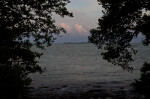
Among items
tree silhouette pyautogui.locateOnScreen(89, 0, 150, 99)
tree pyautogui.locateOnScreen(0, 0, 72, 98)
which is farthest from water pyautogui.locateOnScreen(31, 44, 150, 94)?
tree pyautogui.locateOnScreen(0, 0, 72, 98)

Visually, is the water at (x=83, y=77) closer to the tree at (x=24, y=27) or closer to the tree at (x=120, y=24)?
the tree at (x=120, y=24)

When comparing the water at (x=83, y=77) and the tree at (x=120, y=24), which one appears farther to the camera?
the water at (x=83, y=77)

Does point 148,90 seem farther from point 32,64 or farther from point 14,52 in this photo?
point 14,52

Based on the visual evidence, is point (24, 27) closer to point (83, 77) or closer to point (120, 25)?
point (120, 25)

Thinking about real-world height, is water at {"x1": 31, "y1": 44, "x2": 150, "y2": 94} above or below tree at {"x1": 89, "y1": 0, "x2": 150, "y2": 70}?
below

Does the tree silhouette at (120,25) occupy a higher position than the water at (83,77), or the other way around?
the tree silhouette at (120,25)

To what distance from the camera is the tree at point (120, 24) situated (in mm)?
16281

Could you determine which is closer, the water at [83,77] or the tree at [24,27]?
the tree at [24,27]

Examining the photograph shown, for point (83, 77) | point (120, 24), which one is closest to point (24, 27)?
point (120, 24)

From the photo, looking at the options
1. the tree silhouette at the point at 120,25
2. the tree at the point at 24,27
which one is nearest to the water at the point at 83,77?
the tree silhouette at the point at 120,25

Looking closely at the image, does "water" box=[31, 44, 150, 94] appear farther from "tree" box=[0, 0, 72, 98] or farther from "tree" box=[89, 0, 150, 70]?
"tree" box=[0, 0, 72, 98]

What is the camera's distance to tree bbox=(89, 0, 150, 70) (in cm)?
1628

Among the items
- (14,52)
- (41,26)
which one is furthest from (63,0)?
(14,52)

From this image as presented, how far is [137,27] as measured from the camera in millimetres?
16609
